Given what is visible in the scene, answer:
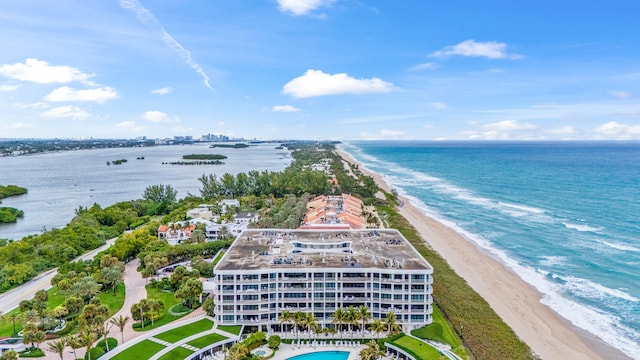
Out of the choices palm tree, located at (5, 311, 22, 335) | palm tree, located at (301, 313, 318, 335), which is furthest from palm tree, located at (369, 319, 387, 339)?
palm tree, located at (5, 311, 22, 335)

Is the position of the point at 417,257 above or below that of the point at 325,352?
above

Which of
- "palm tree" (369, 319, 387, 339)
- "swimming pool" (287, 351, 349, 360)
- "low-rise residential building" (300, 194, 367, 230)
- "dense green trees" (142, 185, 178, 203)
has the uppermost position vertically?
"low-rise residential building" (300, 194, 367, 230)

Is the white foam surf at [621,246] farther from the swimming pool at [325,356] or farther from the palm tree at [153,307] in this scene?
the palm tree at [153,307]

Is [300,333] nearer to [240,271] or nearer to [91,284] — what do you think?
[240,271]

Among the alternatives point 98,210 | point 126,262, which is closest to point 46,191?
point 98,210

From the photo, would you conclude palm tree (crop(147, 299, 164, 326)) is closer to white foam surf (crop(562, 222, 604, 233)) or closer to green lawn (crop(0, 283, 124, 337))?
green lawn (crop(0, 283, 124, 337))

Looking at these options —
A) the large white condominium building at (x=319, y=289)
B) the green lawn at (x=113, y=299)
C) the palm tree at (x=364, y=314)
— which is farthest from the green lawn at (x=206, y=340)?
the green lawn at (x=113, y=299)
